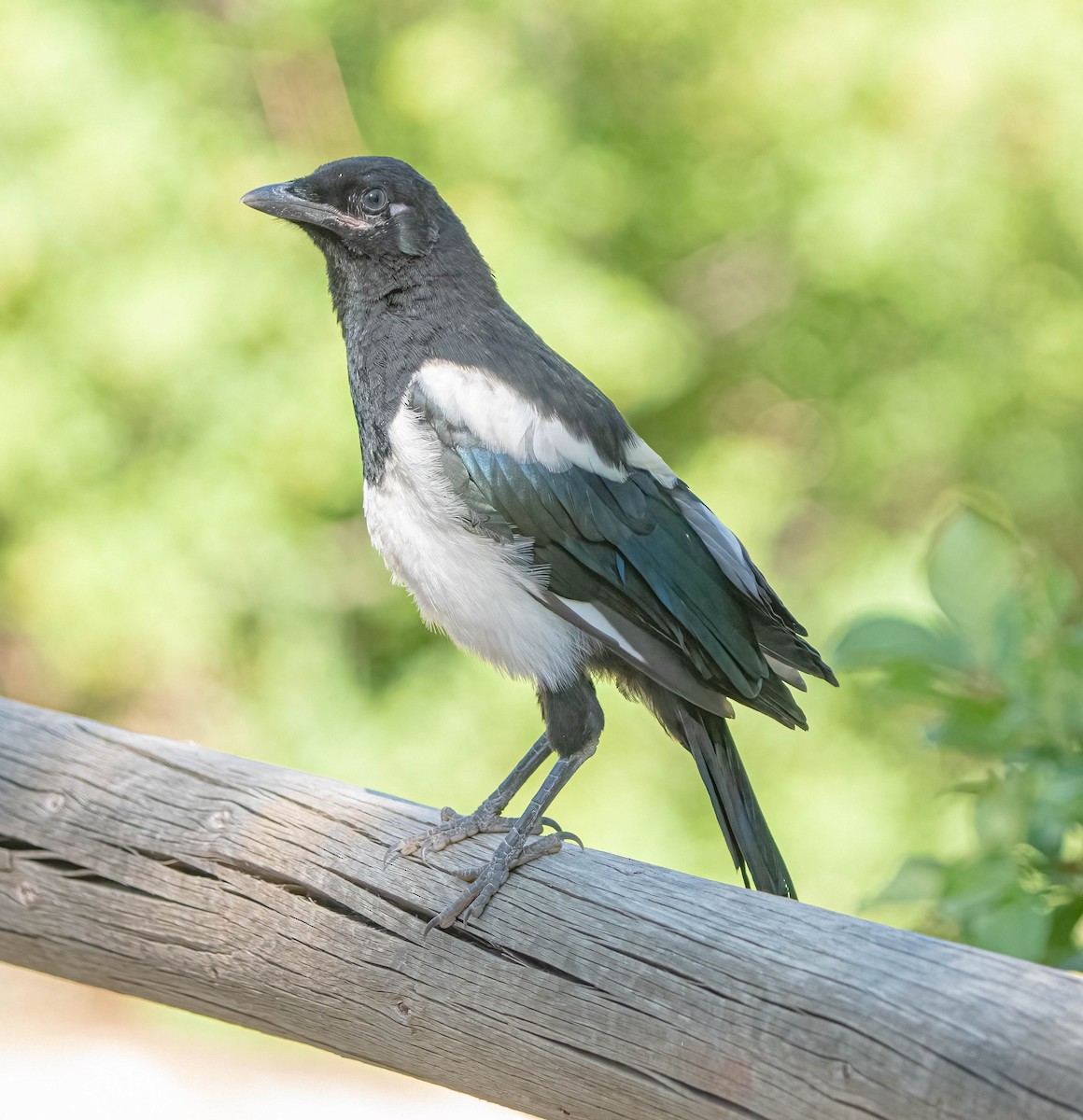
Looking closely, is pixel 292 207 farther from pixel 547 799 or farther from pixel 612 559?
pixel 547 799

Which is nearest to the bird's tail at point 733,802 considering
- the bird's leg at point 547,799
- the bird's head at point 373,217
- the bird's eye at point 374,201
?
the bird's leg at point 547,799

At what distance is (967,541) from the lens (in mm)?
1853

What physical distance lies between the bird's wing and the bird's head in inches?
11.6

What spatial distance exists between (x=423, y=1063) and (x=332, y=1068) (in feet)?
11.2

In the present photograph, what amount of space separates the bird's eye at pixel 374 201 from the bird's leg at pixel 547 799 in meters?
0.90

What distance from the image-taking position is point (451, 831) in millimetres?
1911

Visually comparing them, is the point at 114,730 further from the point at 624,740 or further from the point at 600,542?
the point at 624,740

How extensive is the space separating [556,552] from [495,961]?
72 centimetres

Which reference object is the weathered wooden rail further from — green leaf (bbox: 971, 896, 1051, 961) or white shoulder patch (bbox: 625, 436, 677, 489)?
white shoulder patch (bbox: 625, 436, 677, 489)

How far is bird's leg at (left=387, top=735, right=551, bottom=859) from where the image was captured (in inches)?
72.6

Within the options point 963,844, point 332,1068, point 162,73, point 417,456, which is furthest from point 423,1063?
point 162,73

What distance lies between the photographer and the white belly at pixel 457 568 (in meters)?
2.15

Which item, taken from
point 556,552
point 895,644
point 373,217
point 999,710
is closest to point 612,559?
point 556,552

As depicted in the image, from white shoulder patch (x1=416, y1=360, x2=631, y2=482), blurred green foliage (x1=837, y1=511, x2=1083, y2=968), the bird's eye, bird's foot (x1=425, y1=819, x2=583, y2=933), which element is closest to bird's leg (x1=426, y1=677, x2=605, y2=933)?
bird's foot (x1=425, y1=819, x2=583, y2=933)
